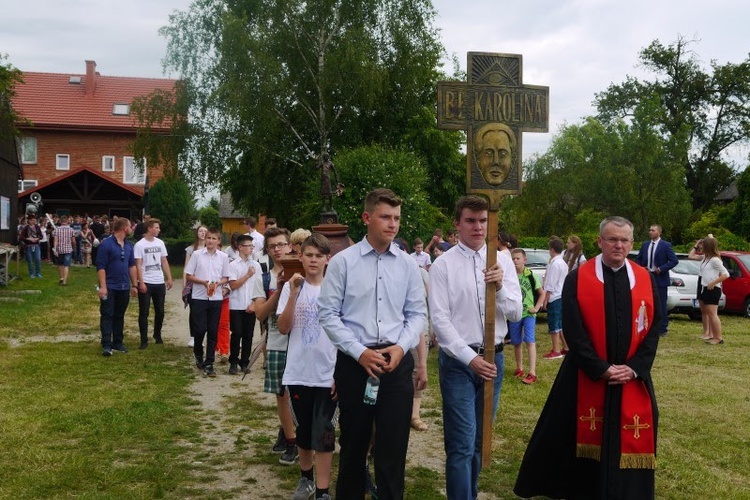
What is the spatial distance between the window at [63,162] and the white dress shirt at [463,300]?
5442cm

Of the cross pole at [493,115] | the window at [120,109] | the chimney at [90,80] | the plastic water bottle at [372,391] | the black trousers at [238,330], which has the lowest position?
the black trousers at [238,330]

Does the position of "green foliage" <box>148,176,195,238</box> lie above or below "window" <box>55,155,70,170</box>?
below

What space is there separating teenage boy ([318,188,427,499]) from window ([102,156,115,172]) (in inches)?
2126

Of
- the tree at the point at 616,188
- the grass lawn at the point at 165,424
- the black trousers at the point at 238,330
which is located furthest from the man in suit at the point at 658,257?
the tree at the point at 616,188

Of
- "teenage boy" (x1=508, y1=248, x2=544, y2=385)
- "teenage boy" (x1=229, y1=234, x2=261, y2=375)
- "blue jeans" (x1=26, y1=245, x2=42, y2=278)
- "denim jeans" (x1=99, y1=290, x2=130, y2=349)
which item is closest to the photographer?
"teenage boy" (x1=508, y1=248, x2=544, y2=385)

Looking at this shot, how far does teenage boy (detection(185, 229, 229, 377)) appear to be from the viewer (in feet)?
35.9

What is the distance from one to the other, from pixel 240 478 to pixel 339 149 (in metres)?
26.7

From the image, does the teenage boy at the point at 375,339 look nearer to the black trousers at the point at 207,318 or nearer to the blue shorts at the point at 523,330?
the blue shorts at the point at 523,330

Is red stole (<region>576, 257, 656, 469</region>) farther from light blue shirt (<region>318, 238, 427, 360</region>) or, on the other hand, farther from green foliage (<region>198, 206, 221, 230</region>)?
green foliage (<region>198, 206, 221, 230</region>)

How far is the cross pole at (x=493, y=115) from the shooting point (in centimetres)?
598

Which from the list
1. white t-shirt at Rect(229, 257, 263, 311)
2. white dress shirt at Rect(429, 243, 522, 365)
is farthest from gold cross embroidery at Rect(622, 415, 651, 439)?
white t-shirt at Rect(229, 257, 263, 311)

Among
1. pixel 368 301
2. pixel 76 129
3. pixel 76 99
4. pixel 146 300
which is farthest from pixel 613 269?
pixel 76 99

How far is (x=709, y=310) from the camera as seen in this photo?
15172 millimetres

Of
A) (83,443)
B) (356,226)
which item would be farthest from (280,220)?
(83,443)
